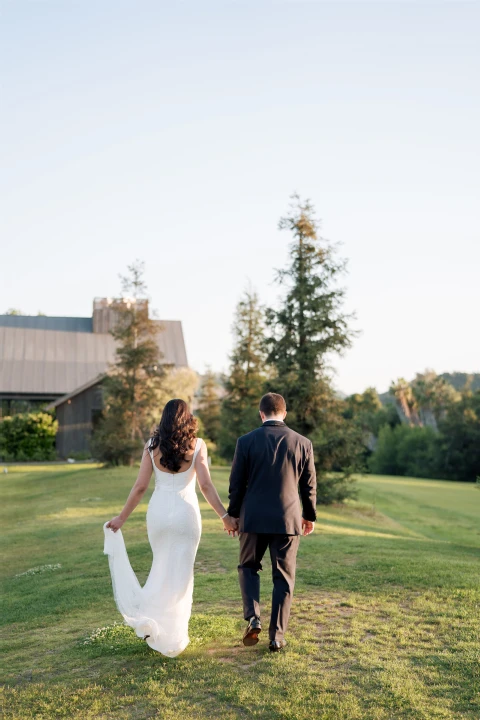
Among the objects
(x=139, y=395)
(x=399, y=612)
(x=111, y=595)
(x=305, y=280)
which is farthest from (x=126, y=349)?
(x=399, y=612)

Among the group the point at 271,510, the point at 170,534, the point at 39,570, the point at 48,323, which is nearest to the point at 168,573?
the point at 170,534

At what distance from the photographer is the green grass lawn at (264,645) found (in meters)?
5.42

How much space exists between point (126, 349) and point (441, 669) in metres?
31.1

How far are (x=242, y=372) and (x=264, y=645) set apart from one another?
131 ft

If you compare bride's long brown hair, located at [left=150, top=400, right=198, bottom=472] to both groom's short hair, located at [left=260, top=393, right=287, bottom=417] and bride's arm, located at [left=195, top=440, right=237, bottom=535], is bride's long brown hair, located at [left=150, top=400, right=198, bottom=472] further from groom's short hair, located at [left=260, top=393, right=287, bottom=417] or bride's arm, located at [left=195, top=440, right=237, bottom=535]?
groom's short hair, located at [left=260, top=393, right=287, bottom=417]

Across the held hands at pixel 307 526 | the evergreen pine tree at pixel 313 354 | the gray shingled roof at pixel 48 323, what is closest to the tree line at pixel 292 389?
the evergreen pine tree at pixel 313 354

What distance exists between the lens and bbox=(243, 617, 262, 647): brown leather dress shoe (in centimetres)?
642

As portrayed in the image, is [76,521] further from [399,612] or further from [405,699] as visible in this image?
[405,699]

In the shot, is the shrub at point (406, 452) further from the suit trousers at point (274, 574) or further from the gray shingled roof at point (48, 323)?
the suit trousers at point (274, 574)

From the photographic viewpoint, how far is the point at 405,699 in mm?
5414

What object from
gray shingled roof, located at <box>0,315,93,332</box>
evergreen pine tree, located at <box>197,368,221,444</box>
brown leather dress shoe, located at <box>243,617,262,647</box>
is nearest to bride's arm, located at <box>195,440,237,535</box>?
brown leather dress shoe, located at <box>243,617,262,647</box>

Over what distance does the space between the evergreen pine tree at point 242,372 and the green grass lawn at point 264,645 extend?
30291 millimetres

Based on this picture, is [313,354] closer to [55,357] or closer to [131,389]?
[131,389]

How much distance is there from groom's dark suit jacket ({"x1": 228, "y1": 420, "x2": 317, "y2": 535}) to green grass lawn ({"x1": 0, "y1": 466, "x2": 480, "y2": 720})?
1.11 m
